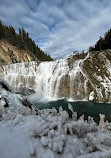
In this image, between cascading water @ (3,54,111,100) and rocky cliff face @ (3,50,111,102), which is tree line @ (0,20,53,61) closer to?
cascading water @ (3,54,111,100)

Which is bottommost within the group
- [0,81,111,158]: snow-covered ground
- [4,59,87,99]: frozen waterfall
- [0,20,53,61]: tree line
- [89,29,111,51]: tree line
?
[0,81,111,158]: snow-covered ground

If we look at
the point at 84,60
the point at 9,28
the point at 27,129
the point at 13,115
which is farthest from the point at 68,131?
the point at 9,28

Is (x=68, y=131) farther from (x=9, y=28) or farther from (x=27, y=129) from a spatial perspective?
(x=9, y=28)

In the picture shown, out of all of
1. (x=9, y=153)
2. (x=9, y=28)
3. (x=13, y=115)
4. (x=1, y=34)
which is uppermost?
(x=9, y=28)

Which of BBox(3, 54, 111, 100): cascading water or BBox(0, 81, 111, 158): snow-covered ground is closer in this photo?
BBox(0, 81, 111, 158): snow-covered ground

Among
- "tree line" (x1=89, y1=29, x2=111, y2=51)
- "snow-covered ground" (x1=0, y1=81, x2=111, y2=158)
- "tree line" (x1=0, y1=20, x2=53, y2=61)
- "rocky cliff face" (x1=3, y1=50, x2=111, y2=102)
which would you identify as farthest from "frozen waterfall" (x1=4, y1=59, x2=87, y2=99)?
"tree line" (x1=0, y1=20, x2=53, y2=61)

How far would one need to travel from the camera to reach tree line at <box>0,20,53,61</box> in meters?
40.0

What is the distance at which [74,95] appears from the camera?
14.9 metres

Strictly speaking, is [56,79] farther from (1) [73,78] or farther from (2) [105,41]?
(2) [105,41]

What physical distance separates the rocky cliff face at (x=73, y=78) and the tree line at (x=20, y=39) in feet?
96.1

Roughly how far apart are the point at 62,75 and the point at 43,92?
5.52 metres

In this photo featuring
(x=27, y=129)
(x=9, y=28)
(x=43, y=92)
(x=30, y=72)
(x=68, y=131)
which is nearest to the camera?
(x=68, y=131)

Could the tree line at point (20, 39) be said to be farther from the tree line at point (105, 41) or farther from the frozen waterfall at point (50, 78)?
the tree line at point (105, 41)

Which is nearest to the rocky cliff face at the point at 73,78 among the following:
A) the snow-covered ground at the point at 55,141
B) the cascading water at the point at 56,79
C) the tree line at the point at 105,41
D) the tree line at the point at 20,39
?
the cascading water at the point at 56,79
